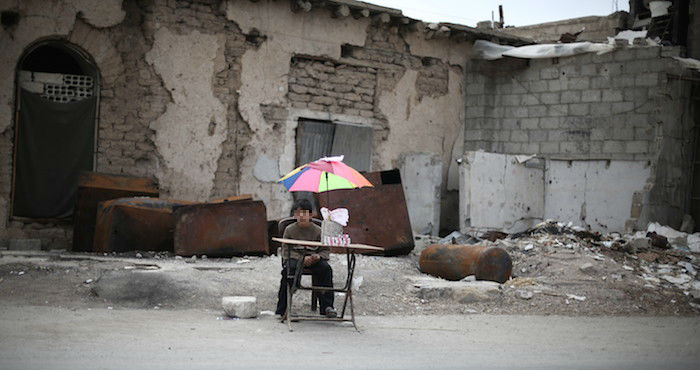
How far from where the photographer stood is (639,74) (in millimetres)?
13727

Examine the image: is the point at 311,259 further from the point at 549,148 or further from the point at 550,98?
the point at 550,98

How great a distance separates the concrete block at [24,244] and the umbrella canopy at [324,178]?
5.37 metres

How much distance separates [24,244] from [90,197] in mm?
1239

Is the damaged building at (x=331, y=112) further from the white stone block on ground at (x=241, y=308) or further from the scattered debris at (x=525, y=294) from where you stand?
the white stone block on ground at (x=241, y=308)

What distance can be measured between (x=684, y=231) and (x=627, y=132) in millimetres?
2068

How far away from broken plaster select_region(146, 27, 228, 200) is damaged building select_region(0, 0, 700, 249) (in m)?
0.02

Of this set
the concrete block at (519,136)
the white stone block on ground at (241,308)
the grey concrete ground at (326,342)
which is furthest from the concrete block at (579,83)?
the white stone block on ground at (241,308)

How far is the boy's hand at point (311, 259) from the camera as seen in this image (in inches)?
279

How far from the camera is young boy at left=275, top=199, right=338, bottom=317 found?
Answer: 7.05 metres

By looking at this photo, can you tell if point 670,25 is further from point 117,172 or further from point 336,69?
point 117,172

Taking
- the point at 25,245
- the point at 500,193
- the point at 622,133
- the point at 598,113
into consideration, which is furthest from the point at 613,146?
the point at 25,245

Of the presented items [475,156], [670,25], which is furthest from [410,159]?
[670,25]

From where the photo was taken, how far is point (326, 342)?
6.03 m

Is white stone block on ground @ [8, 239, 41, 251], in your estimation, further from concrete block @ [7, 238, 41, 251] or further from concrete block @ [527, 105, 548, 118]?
concrete block @ [527, 105, 548, 118]
